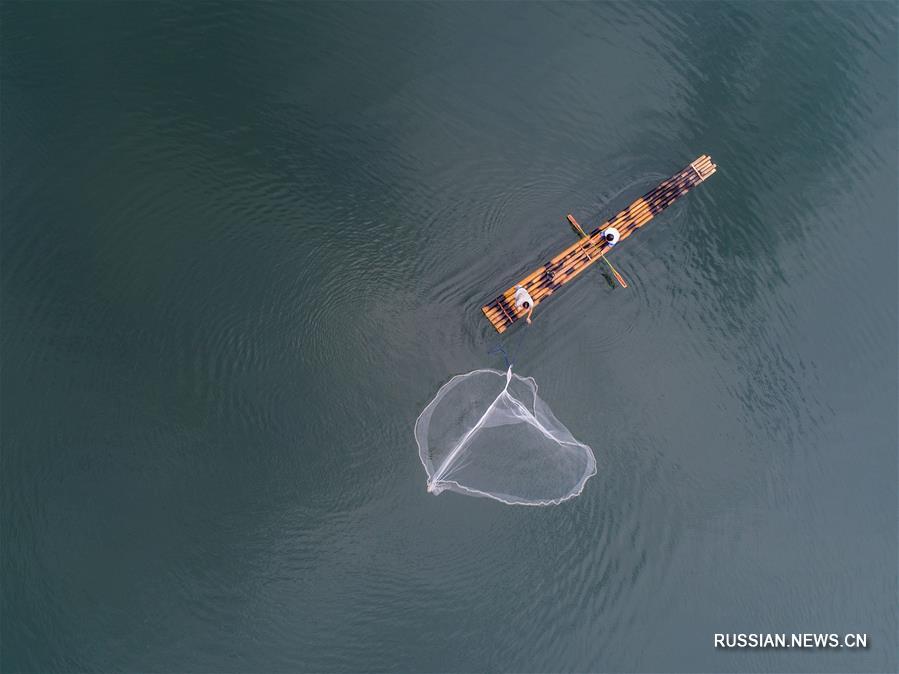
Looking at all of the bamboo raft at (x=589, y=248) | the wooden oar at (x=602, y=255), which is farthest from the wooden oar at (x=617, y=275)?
the bamboo raft at (x=589, y=248)

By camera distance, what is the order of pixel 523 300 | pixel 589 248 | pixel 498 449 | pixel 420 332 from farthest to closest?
1. pixel 589 248
2. pixel 420 332
3. pixel 523 300
4. pixel 498 449

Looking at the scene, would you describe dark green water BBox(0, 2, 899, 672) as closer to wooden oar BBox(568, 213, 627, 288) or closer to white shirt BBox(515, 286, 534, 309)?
wooden oar BBox(568, 213, 627, 288)

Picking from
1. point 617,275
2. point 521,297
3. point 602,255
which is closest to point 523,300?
point 521,297

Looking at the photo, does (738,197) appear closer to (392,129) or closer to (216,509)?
(392,129)

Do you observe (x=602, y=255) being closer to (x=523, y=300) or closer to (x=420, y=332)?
(x=523, y=300)

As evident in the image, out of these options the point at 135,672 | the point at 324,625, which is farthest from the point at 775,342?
the point at 135,672

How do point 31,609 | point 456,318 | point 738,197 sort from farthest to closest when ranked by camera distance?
point 738,197
point 456,318
point 31,609
